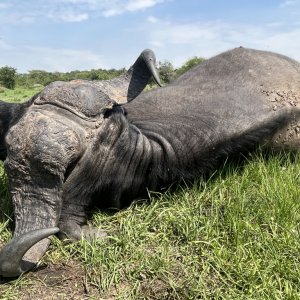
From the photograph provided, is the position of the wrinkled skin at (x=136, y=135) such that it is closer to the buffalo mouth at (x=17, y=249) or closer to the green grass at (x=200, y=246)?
the buffalo mouth at (x=17, y=249)

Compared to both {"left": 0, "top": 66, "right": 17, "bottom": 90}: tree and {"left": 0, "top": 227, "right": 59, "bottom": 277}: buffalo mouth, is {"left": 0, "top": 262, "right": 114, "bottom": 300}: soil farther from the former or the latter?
{"left": 0, "top": 66, "right": 17, "bottom": 90}: tree

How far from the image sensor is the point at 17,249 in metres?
3.15

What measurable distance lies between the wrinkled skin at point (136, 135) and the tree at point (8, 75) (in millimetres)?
66802

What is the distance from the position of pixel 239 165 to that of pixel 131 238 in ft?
4.61

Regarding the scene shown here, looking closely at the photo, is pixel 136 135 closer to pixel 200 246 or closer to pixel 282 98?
pixel 200 246

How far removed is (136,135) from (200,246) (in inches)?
38.1

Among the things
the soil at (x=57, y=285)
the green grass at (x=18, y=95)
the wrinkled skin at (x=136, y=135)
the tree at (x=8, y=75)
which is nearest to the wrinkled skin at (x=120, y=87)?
the wrinkled skin at (x=136, y=135)

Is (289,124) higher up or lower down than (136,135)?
lower down

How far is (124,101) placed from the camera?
4.25 metres

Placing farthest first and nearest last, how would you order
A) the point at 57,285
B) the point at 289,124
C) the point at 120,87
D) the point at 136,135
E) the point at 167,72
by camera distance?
the point at 167,72
the point at 289,124
the point at 120,87
the point at 136,135
the point at 57,285

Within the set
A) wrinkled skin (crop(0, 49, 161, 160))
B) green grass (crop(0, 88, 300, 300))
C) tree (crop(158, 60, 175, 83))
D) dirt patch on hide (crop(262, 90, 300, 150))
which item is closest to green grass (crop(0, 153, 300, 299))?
green grass (crop(0, 88, 300, 300))

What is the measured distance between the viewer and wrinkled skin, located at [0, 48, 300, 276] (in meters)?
Answer: 3.49

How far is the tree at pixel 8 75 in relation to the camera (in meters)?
70.7

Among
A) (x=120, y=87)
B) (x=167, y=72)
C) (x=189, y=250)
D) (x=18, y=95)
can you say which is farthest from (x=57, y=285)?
(x=18, y=95)
